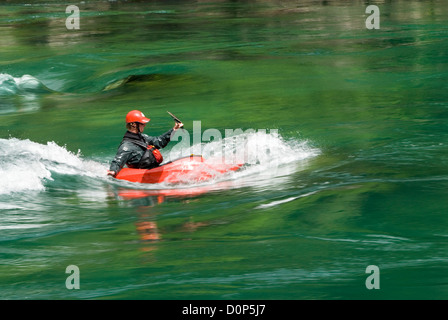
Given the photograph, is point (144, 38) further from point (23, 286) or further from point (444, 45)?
point (23, 286)

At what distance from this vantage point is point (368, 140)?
14969 mm

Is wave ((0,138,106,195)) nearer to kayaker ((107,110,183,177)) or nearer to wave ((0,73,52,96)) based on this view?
kayaker ((107,110,183,177))

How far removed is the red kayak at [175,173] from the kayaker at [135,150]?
15 centimetres

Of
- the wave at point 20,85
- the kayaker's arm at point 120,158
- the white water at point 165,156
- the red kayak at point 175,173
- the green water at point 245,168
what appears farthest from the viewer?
the wave at point 20,85

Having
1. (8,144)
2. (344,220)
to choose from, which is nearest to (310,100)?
(8,144)

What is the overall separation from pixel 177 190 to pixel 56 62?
15.7 m

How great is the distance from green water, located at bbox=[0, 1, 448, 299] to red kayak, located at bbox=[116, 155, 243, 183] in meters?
0.17

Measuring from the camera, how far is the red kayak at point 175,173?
12117 millimetres

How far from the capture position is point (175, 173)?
1219 cm

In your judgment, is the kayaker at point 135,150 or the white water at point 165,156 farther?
the white water at point 165,156

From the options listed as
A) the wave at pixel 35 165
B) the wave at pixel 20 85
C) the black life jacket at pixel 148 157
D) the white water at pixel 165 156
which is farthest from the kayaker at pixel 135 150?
the wave at pixel 20 85

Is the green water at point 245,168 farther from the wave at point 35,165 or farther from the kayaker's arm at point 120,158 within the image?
the kayaker's arm at point 120,158

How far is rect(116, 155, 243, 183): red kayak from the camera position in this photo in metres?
12.1

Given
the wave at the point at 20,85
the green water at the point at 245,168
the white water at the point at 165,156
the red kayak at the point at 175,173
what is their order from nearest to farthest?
the green water at the point at 245,168
the red kayak at the point at 175,173
the white water at the point at 165,156
the wave at the point at 20,85
